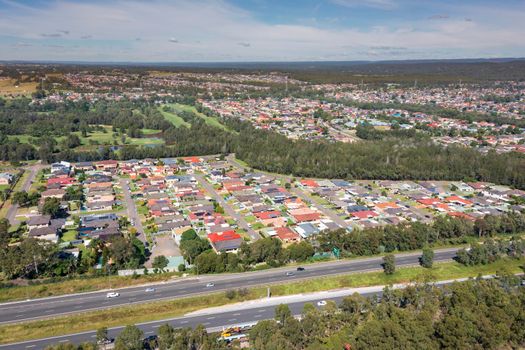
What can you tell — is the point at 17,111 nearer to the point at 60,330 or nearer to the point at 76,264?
the point at 76,264

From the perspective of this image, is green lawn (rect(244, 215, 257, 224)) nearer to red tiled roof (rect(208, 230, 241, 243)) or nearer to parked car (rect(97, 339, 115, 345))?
red tiled roof (rect(208, 230, 241, 243))

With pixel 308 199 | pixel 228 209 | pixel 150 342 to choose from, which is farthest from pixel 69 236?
pixel 308 199

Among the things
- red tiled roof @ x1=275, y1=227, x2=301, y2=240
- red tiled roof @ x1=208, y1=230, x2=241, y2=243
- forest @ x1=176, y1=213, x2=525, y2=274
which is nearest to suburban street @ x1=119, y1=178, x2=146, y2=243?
forest @ x1=176, y1=213, x2=525, y2=274

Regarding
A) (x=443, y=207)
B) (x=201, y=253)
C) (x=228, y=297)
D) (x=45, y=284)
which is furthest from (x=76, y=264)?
(x=443, y=207)

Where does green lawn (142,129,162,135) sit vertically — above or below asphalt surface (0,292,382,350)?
above

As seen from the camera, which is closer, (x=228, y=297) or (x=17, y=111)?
(x=228, y=297)

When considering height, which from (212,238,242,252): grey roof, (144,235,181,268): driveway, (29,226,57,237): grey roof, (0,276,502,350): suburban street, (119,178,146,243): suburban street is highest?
(29,226,57,237): grey roof

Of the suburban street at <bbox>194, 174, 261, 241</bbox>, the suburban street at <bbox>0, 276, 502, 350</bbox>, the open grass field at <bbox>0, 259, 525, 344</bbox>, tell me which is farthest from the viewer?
the suburban street at <bbox>194, 174, 261, 241</bbox>

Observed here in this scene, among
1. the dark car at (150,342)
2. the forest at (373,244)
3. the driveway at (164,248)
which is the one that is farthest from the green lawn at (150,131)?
the dark car at (150,342)
